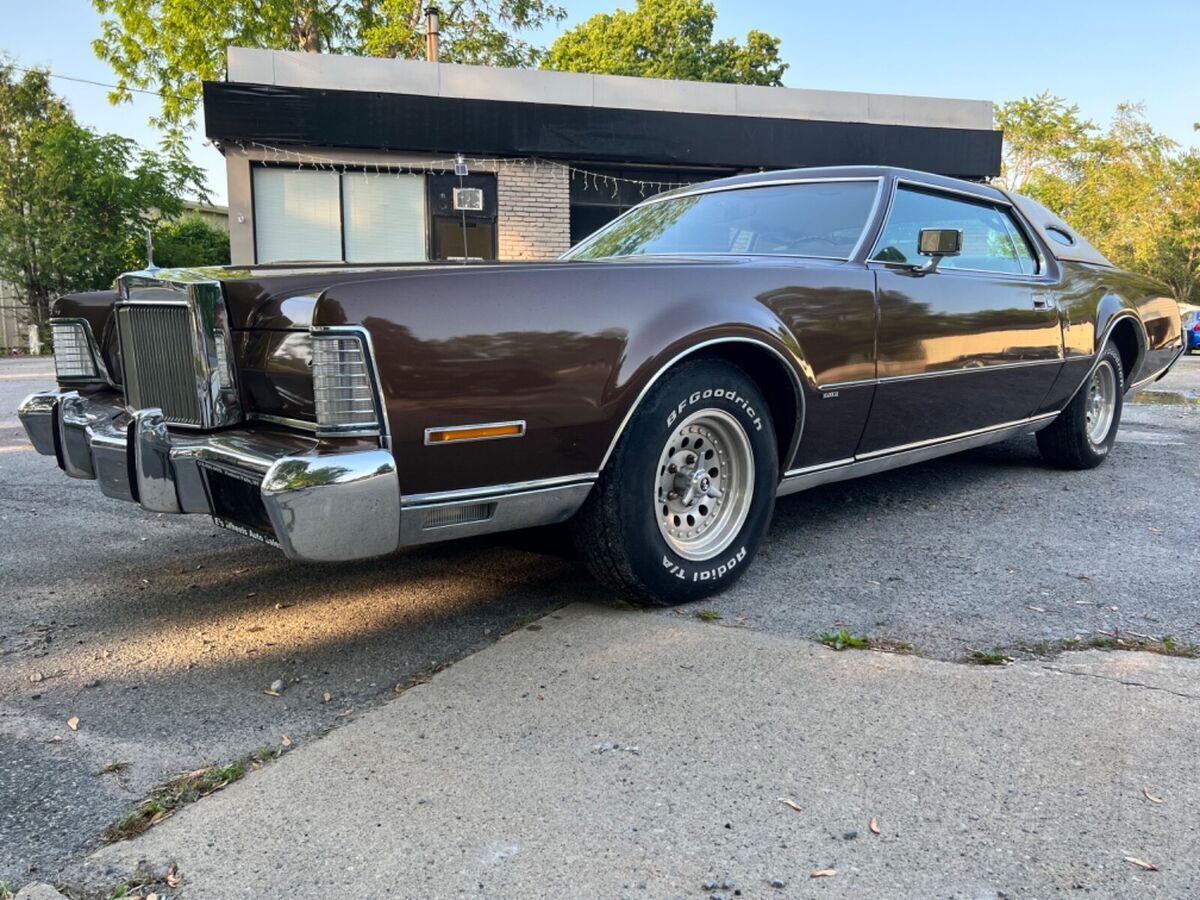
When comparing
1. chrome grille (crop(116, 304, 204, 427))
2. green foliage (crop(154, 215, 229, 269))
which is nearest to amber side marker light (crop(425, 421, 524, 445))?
chrome grille (crop(116, 304, 204, 427))

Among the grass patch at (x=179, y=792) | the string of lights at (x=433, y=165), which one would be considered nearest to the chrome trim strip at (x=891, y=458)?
the grass patch at (x=179, y=792)

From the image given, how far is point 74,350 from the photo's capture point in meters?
3.51

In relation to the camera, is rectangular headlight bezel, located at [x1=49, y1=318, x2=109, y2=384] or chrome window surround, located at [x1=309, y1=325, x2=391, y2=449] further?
rectangular headlight bezel, located at [x1=49, y1=318, x2=109, y2=384]

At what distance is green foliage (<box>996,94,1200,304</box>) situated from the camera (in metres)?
33.9

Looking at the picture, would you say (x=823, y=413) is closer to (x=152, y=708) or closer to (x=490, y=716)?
(x=490, y=716)

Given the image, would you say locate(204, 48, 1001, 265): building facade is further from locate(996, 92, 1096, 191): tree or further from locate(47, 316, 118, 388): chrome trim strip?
locate(996, 92, 1096, 191): tree

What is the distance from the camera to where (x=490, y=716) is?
2307mm

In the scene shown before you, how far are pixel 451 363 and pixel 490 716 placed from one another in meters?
0.91

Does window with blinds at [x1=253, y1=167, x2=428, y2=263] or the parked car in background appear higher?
window with blinds at [x1=253, y1=167, x2=428, y2=263]

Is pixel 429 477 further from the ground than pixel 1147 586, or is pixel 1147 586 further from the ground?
pixel 429 477

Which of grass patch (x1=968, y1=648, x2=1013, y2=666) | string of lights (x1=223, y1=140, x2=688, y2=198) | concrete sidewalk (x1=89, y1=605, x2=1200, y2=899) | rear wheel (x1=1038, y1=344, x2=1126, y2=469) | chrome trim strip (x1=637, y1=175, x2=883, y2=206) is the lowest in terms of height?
concrete sidewalk (x1=89, y1=605, x2=1200, y2=899)

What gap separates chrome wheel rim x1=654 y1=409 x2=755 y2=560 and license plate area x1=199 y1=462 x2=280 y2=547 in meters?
1.21

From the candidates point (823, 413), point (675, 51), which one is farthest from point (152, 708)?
point (675, 51)

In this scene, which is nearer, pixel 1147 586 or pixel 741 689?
pixel 741 689
